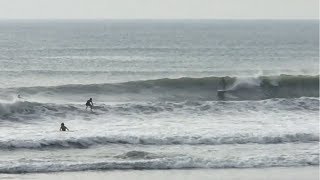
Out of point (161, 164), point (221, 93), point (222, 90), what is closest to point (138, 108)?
point (221, 93)

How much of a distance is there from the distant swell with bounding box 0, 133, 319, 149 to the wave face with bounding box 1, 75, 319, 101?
437 inches

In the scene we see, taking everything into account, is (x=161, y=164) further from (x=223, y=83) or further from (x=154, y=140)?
(x=223, y=83)

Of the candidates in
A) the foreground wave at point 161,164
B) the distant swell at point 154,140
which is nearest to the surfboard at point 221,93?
the distant swell at point 154,140

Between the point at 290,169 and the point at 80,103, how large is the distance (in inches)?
575

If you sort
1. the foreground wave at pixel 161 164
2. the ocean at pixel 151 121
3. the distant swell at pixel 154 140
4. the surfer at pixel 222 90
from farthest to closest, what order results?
1. the surfer at pixel 222 90
2. the distant swell at pixel 154 140
3. the ocean at pixel 151 121
4. the foreground wave at pixel 161 164

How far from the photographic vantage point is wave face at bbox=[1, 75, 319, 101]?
125 feet

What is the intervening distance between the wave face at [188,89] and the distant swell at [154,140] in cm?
1109

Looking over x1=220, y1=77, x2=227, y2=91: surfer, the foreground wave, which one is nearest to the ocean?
the foreground wave

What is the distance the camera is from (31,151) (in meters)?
24.5

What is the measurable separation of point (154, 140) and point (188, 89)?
51.7 feet

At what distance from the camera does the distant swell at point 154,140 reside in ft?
82.4

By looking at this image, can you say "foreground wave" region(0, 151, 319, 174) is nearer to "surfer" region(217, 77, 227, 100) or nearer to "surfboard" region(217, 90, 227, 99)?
"surfer" region(217, 77, 227, 100)

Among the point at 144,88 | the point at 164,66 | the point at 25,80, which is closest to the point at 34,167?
the point at 144,88

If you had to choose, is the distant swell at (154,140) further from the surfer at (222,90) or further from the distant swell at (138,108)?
the surfer at (222,90)
